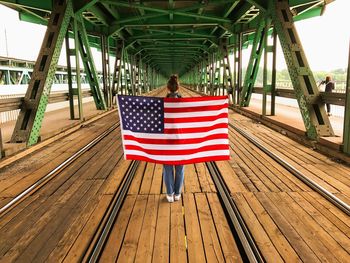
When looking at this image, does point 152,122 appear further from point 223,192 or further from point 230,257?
point 230,257

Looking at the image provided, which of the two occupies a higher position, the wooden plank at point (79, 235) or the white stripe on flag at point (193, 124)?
the white stripe on flag at point (193, 124)

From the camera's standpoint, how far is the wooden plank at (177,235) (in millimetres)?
2939

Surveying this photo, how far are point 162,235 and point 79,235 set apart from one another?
3.01ft

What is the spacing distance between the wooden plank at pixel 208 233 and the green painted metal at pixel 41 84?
16.1ft

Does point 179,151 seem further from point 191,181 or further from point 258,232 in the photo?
point 258,232

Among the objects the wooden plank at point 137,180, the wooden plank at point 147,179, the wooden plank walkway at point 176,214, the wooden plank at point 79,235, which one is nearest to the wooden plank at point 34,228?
the wooden plank walkway at point 176,214

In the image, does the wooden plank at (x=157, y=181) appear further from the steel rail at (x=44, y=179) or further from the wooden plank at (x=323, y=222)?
the wooden plank at (x=323, y=222)

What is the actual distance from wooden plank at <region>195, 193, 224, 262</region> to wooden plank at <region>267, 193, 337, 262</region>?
0.94 metres

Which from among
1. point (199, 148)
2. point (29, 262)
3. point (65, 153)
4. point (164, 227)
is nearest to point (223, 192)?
point (199, 148)

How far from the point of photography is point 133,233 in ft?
11.1

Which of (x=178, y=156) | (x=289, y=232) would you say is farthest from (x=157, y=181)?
(x=289, y=232)

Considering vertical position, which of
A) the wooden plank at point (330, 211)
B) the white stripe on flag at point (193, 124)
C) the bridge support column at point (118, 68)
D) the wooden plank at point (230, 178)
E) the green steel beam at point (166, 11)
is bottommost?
the wooden plank at point (330, 211)

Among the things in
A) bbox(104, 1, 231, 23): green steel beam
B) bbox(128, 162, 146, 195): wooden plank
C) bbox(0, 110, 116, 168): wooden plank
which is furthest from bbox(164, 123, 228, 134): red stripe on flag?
bbox(104, 1, 231, 23): green steel beam

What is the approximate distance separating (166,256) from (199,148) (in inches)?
64.4
